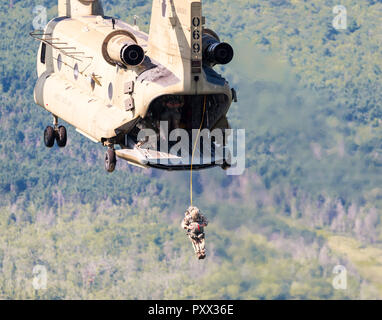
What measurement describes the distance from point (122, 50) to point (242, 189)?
5071 centimetres

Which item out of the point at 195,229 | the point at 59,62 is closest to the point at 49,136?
the point at 59,62

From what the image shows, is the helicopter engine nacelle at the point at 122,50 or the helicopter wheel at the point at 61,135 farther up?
the helicopter engine nacelle at the point at 122,50

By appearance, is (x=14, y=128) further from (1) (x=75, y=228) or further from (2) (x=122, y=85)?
(2) (x=122, y=85)

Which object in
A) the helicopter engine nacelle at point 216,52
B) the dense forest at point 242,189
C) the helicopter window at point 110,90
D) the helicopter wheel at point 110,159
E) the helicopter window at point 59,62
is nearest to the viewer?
the helicopter engine nacelle at point 216,52

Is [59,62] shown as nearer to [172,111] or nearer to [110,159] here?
[110,159]

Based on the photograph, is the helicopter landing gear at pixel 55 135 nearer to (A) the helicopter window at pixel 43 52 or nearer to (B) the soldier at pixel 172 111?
(A) the helicopter window at pixel 43 52

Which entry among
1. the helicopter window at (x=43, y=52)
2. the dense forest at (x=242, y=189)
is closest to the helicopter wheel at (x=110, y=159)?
the helicopter window at (x=43, y=52)

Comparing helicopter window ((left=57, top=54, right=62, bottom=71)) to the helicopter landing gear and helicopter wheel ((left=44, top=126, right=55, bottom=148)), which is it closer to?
the helicopter landing gear

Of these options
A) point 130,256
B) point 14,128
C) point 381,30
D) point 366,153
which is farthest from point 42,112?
point 366,153

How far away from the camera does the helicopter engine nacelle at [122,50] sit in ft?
183

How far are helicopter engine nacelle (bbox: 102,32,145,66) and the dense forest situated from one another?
70.3 feet

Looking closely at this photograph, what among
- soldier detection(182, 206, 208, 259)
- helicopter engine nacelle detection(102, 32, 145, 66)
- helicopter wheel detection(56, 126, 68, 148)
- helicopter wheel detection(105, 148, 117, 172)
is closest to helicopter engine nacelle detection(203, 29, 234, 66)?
helicopter engine nacelle detection(102, 32, 145, 66)

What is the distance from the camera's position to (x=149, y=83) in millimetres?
54906

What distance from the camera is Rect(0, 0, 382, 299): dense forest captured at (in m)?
105
